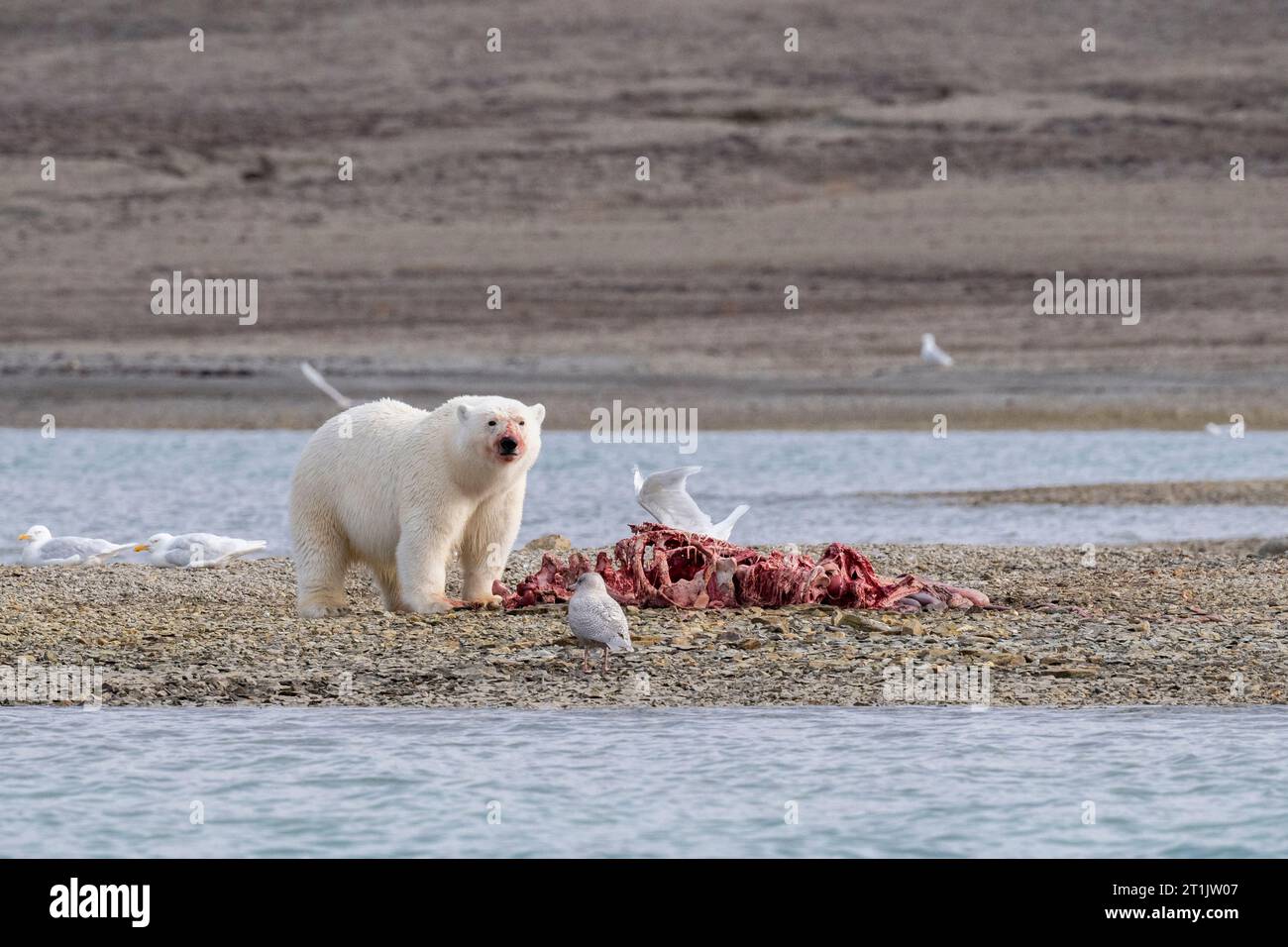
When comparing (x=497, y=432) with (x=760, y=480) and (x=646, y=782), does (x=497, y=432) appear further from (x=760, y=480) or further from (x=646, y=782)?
(x=760, y=480)

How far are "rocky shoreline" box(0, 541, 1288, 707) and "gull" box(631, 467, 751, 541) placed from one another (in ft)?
3.56

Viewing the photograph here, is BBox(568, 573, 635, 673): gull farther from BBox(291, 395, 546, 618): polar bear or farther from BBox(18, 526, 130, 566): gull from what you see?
BBox(18, 526, 130, 566): gull

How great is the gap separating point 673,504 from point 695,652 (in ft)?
Result: 6.39

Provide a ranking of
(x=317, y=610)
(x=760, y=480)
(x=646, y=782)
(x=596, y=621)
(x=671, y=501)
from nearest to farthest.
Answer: (x=646, y=782) < (x=596, y=621) < (x=317, y=610) < (x=671, y=501) < (x=760, y=480)

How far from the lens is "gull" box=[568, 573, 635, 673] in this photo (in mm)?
8328

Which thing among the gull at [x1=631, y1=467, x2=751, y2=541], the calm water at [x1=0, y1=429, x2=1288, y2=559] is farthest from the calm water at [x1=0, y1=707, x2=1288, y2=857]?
the calm water at [x1=0, y1=429, x2=1288, y2=559]

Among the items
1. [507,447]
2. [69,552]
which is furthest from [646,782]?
[69,552]

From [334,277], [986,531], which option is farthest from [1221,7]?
[986,531]

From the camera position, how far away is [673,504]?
34.3 ft

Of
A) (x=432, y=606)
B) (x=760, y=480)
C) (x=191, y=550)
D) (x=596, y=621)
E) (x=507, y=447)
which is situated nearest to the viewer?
(x=596, y=621)

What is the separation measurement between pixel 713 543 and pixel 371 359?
21084 millimetres

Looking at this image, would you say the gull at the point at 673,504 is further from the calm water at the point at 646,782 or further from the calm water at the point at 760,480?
the calm water at the point at 760,480

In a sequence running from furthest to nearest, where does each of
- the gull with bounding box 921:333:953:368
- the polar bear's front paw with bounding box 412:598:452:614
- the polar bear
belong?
the gull with bounding box 921:333:953:368, the polar bear's front paw with bounding box 412:598:452:614, the polar bear

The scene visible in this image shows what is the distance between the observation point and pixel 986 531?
14.4 m
